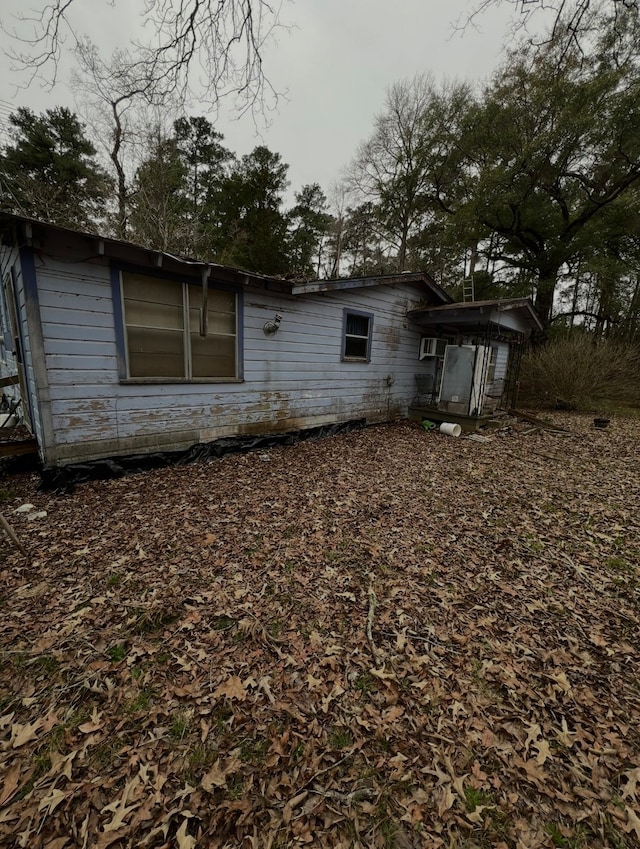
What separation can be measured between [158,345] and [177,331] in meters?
0.36

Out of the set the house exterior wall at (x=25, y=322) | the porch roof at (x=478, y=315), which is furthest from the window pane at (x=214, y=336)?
the porch roof at (x=478, y=315)

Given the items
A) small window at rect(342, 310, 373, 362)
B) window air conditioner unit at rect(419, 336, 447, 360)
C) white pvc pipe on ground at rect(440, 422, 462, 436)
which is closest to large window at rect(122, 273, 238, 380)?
small window at rect(342, 310, 373, 362)

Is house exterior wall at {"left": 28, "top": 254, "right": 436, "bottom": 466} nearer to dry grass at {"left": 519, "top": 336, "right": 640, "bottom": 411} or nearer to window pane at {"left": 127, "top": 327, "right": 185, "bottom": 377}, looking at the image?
window pane at {"left": 127, "top": 327, "right": 185, "bottom": 377}

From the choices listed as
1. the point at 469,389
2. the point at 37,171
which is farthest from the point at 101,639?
the point at 37,171

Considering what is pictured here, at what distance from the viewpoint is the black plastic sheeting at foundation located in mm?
4301

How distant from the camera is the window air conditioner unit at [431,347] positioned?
31.3 feet

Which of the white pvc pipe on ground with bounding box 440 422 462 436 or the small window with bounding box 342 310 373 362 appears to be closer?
the small window with bounding box 342 310 373 362

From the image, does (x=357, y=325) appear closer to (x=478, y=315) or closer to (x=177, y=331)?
(x=478, y=315)

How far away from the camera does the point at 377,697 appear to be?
2018mm

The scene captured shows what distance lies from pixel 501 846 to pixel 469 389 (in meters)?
8.13

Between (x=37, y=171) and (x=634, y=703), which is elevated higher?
(x=37, y=171)

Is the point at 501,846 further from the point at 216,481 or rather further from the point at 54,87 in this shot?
the point at 54,87

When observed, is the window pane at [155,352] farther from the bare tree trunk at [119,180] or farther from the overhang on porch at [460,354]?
the bare tree trunk at [119,180]

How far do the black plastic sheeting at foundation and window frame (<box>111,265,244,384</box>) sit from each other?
110cm
